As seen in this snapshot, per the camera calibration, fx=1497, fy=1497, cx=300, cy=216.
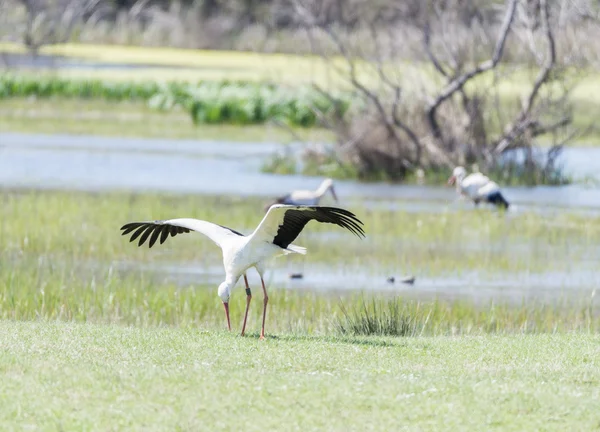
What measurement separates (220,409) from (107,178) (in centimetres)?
2160

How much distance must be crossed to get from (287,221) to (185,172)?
20611mm

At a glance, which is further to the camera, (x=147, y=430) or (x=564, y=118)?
(x=564, y=118)

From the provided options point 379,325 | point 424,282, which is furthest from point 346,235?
point 379,325

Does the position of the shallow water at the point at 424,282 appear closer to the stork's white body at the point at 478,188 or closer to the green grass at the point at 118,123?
the stork's white body at the point at 478,188

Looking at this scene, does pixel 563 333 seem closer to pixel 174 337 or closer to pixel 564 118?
pixel 174 337

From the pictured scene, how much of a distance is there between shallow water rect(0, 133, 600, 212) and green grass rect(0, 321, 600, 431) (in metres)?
14.4

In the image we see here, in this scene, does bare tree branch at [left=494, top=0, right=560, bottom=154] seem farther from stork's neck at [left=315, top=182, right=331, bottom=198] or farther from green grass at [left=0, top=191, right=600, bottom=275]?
stork's neck at [left=315, top=182, right=331, bottom=198]

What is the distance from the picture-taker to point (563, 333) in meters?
13.9

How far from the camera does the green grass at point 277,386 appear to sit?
871cm

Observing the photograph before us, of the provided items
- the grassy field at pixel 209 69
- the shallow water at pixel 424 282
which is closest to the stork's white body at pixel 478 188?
the shallow water at pixel 424 282

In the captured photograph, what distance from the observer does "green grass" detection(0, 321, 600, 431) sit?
28.6 feet

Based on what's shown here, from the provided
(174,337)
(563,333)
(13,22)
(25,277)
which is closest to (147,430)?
(174,337)

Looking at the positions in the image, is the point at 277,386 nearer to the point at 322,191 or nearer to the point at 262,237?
the point at 262,237

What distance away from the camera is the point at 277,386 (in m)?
9.30
